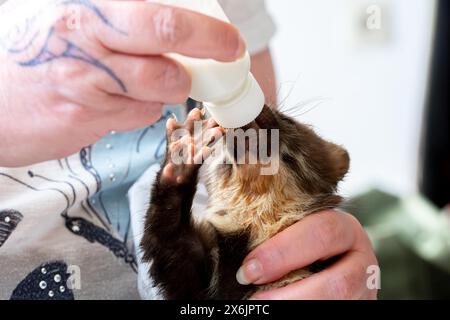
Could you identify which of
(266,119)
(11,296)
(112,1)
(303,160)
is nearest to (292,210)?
(303,160)

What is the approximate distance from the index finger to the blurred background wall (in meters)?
1.89

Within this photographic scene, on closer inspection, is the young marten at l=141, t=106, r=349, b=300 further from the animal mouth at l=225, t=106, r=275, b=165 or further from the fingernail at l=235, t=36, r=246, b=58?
the fingernail at l=235, t=36, r=246, b=58

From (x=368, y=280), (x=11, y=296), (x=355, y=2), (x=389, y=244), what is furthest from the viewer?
(x=355, y=2)

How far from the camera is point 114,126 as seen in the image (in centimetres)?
64

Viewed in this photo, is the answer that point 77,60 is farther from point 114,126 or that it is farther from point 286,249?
point 286,249

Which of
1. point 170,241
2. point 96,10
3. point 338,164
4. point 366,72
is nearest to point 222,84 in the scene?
point 96,10

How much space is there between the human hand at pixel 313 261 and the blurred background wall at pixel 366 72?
1.51 m

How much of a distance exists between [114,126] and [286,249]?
15.5 inches

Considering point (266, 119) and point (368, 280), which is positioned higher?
point (266, 119)

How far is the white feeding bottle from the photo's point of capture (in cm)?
64

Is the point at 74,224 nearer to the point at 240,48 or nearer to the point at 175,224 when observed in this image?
the point at 175,224

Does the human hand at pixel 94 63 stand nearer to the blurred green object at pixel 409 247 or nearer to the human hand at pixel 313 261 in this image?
the human hand at pixel 313 261

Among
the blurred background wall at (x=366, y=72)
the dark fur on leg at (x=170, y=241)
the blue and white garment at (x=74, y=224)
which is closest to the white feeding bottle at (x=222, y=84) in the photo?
the dark fur on leg at (x=170, y=241)

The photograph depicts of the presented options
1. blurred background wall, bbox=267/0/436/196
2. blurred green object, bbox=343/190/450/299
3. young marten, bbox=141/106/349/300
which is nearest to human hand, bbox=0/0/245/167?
young marten, bbox=141/106/349/300
